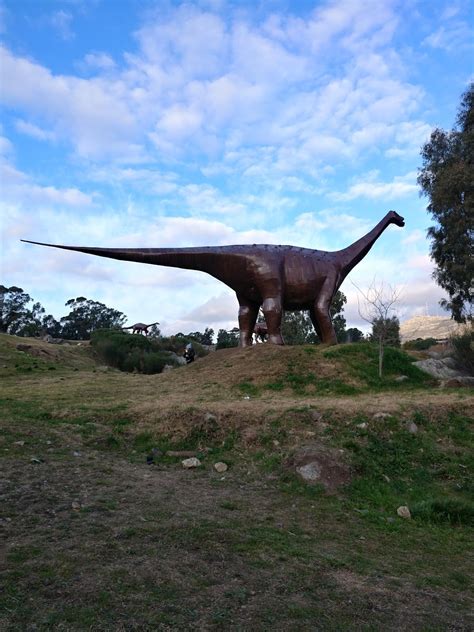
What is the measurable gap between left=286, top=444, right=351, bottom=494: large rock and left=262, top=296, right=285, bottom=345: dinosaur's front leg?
7723 mm

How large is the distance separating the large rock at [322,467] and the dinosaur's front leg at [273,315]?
7.72 m

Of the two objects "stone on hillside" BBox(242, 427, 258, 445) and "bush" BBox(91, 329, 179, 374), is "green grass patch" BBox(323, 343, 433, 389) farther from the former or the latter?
"bush" BBox(91, 329, 179, 374)

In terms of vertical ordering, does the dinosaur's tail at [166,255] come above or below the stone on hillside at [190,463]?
above

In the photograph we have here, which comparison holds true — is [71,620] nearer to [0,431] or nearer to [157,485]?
[157,485]

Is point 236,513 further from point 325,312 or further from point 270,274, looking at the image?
point 325,312

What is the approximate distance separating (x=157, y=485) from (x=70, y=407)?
4.52 m

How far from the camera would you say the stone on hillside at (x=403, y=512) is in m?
5.39

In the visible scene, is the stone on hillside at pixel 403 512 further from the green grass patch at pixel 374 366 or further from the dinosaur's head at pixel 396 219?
the dinosaur's head at pixel 396 219

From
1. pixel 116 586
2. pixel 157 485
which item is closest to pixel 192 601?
pixel 116 586

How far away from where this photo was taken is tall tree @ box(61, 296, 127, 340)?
63219 millimetres

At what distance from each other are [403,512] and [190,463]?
2.87 metres

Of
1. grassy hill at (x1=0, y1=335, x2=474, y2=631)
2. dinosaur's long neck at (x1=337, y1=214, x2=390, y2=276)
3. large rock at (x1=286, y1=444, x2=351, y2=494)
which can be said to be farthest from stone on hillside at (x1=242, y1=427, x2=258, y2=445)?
dinosaur's long neck at (x1=337, y1=214, x2=390, y2=276)

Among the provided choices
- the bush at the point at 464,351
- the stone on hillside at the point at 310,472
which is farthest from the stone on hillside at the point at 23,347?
the stone on hillside at the point at 310,472

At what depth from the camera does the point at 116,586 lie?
3.05 metres
